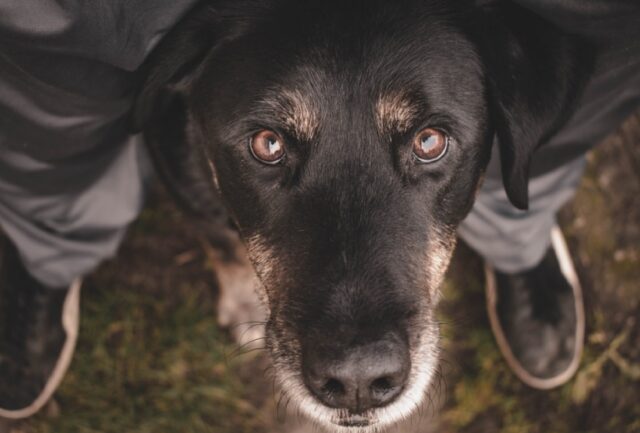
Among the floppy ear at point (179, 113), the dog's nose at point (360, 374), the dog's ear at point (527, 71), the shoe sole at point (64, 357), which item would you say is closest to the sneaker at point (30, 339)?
the shoe sole at point (64, 357)

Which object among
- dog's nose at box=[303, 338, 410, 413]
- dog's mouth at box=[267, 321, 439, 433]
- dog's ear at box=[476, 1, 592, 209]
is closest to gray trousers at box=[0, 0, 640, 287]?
dog's ear at box=[476, 1, 592, 209]

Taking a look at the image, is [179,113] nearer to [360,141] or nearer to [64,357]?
[360,141]

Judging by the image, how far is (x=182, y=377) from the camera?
3637 mm

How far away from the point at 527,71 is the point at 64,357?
95.2 inches

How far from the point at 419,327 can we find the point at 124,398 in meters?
1.82

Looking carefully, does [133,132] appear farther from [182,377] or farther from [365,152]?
[182,377]

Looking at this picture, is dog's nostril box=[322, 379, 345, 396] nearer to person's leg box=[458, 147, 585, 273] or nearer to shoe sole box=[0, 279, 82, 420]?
person's leg box=[458, 147, 585, 273]

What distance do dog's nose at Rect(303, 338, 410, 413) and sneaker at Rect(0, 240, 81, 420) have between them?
164cm

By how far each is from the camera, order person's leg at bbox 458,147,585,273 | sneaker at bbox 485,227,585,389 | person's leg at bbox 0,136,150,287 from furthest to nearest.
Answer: sneaker at bbox 485,227,585,389, person's leg at bbox 458,147,585,273, person's leg at bbox 0,136,150,287

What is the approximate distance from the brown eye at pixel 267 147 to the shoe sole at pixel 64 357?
1.60m

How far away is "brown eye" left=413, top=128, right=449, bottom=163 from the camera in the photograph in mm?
2334

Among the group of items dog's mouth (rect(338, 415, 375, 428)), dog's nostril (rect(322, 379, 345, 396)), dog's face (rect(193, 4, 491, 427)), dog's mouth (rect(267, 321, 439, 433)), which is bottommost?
dog's mouth (rect(338, 415, 375, 428))

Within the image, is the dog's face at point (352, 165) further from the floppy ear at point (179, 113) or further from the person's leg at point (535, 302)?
the person's leg at point (535, 302)

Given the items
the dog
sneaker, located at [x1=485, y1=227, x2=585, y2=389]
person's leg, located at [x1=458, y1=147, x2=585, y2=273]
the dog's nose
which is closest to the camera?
the dog's nose
